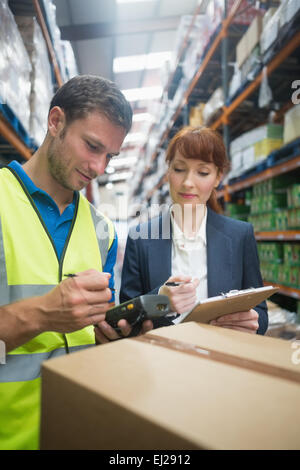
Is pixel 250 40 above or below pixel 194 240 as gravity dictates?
above

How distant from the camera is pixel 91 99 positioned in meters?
1.28

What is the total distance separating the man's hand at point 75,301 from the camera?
83cm

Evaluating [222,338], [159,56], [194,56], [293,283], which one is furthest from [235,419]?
[159,56]

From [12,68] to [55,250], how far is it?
1171mm

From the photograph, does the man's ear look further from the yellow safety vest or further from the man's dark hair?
the yellow safety vest

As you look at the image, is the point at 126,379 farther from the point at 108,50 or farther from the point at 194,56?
the point at 108,50

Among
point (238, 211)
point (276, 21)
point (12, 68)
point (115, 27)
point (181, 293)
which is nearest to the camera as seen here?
point (181, 293)

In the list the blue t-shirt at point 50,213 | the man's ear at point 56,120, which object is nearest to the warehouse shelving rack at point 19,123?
the man's ear at point 56,120

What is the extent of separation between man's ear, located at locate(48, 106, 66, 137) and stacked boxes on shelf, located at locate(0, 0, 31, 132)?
45cm

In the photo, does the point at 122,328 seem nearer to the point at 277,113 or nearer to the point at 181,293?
the point at 181,293

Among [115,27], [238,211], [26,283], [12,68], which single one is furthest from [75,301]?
[115,27]

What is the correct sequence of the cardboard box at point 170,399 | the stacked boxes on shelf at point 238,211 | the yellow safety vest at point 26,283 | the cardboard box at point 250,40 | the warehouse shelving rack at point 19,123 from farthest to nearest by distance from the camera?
the stacked boxes on shelf at point 238,211 → the cardboard box at point 250,40 → the warehouse shelving rack at point 19,123 → the yellow safety vest at point 26,283 → the cardboard box at point 170,399

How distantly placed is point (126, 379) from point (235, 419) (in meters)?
0.19

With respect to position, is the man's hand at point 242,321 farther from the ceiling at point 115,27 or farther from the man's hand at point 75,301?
the ceiling at point 115,27
